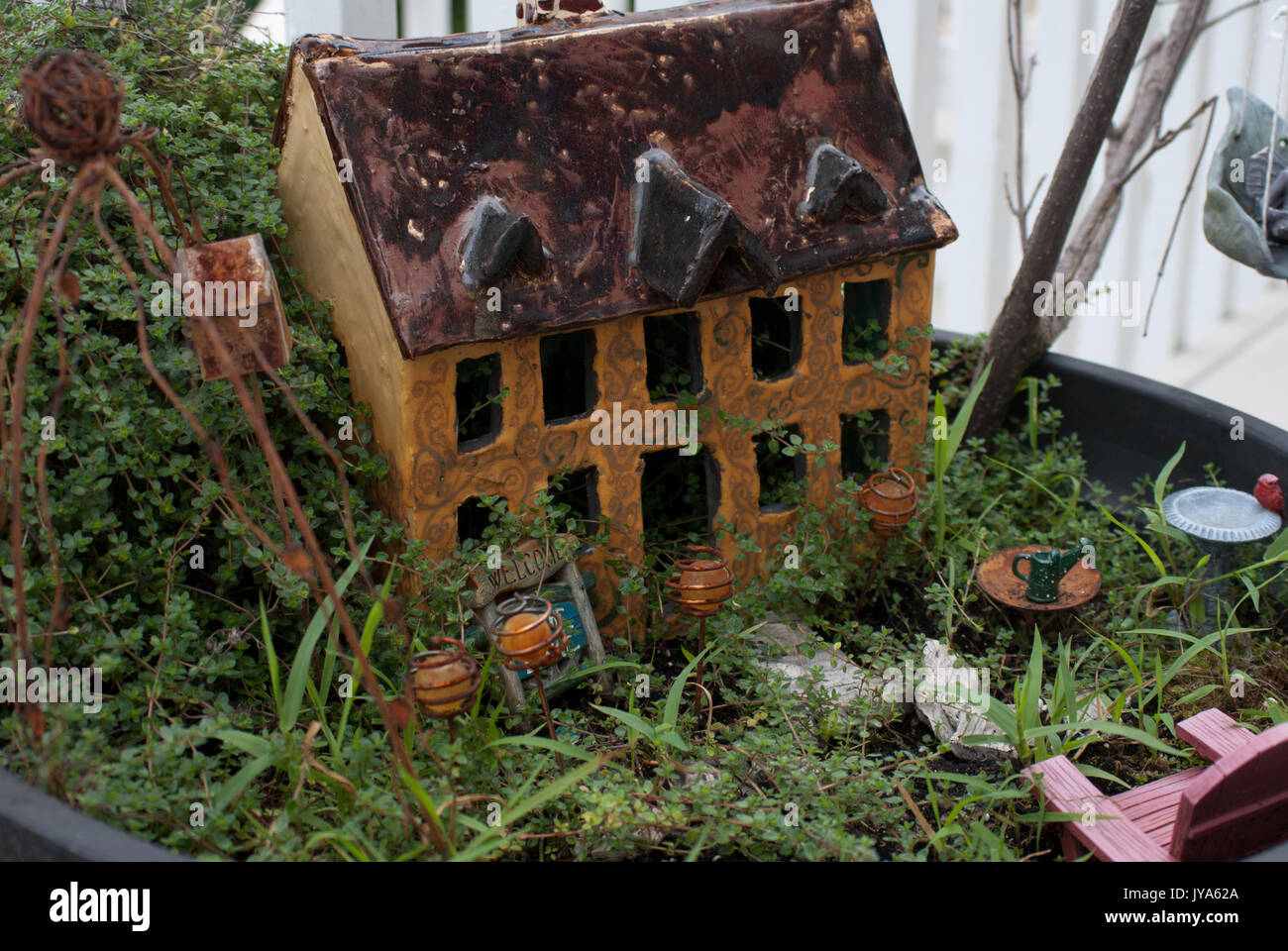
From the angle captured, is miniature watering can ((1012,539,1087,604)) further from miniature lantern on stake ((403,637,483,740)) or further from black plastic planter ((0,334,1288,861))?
miniature lantern on stake ((403,637,483,740))

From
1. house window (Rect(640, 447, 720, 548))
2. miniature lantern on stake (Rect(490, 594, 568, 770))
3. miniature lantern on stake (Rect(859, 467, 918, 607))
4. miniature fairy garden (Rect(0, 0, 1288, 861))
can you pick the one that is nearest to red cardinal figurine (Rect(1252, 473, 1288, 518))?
miniature fairy garden (Rect(0, 0, 1288, 861))

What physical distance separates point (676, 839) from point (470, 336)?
107 centimetres

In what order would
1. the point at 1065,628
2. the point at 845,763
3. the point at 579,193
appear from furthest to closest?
the point at 1065,628
the point at 579,193
the point at 845,763

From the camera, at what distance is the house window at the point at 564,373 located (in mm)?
3145

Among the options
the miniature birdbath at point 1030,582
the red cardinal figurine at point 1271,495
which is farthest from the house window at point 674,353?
the red cardinal figurine at point 1271,495

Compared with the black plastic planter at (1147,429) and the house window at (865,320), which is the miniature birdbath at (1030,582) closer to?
the black plastic planter at (1147,429)

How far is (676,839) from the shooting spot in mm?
2375

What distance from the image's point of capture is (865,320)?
3363 mm

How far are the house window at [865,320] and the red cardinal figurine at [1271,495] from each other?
97 cm

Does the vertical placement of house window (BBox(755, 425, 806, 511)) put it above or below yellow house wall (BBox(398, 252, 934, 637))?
below

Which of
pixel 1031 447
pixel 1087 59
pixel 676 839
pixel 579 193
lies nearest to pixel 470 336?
pixel 579 193

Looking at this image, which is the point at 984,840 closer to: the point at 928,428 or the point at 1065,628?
the point at 1065,628

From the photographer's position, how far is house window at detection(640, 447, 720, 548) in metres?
3.14

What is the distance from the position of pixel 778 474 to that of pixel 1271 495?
4.00ft
